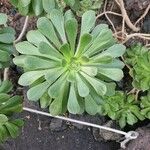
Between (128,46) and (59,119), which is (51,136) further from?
(128,46)

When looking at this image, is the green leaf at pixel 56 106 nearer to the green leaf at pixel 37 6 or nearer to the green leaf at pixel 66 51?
the green leaf at pixel 66 51

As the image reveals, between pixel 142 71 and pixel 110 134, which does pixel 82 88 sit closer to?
pixel 142 71

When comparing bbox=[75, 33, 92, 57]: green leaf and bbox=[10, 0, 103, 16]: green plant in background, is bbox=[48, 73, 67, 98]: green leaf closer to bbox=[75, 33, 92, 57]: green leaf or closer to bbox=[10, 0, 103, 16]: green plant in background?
bbox=[75, 33, 92, 57]: green leaf

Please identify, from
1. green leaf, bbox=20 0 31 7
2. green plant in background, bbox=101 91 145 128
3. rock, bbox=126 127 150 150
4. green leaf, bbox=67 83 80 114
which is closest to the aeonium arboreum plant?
green leaf, bbox=67 83 80 114

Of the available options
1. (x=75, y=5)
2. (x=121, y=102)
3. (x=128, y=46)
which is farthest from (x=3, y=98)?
(x=128, y=46)

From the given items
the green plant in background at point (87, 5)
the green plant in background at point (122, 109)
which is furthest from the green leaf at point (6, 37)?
the green plant in background at point (122, 109)

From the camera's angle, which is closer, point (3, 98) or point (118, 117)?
point (3, 98)
